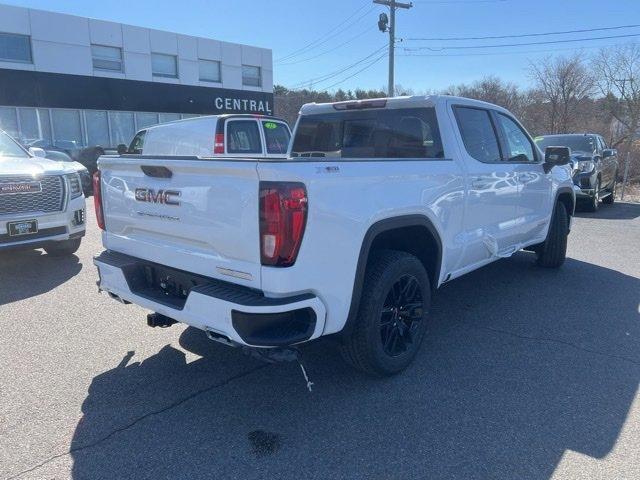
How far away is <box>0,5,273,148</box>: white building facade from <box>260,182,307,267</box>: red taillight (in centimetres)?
1832

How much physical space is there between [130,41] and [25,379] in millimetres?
24273

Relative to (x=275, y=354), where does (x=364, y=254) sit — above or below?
above

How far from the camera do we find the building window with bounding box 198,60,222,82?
27328mm

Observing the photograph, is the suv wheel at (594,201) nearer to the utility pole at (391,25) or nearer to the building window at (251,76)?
the utility pole at (391,25)

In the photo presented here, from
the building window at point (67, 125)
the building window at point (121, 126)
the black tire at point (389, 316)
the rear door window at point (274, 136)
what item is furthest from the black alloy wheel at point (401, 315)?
the building window at point (121, 126)

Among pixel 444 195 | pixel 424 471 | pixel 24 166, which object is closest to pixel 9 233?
pixel 24 166

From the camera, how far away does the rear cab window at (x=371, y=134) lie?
414cm

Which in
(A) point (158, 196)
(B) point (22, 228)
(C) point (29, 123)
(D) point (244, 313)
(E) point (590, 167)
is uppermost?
(C) point (29, 123)

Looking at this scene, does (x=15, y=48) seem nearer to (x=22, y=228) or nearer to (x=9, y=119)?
(x=9, y=119)

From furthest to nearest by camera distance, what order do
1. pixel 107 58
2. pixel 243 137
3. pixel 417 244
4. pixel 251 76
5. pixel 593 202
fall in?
pixel 251 76
pixel 107 58
pixel 593 202
pixel 243 137
pixel 417 244

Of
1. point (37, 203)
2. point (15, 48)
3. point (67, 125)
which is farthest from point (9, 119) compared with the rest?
point (37, 203)

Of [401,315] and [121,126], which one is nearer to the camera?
[401,315]

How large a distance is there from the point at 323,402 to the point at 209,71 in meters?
27.3

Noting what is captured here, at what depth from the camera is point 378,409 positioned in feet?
10.2
